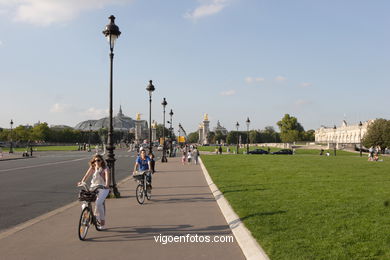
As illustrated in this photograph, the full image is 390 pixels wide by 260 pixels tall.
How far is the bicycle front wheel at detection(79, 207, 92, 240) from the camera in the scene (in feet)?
22.9

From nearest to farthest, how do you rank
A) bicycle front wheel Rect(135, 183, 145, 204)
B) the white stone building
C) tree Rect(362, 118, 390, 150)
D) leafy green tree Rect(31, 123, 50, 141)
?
bicycle front wheel Rect(135, 183, 145, 204), tree Rect(362, 118, 390, 150), the white stone building, leafy green tree Rect(31, 123, 50, 141)

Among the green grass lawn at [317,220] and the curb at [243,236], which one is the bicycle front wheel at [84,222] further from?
the green grass lawn at [317,220]

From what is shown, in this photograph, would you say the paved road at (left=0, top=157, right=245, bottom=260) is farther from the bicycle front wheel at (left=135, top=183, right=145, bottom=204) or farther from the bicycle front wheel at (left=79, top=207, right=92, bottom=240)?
the bicycle front wheel at (left=135, top=183, right=145, bottom=204)

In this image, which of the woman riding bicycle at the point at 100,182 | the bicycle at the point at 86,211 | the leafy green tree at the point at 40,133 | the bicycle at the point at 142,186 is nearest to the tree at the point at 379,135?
the bicycle at the point at 142,186

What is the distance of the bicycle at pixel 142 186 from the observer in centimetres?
1136

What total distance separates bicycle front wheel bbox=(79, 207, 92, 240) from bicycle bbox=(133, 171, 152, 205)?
3.86 meters

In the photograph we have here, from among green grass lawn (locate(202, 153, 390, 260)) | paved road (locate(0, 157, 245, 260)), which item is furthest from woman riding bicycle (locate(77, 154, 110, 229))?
green grass lawn (locate(202, 153, 390, 260))

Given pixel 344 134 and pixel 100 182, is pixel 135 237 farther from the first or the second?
pixel 344 134

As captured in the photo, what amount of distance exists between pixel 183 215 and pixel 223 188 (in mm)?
5150

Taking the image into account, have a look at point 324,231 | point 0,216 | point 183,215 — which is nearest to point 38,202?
point 0,216

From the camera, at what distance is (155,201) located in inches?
477

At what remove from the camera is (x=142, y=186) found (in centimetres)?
1173

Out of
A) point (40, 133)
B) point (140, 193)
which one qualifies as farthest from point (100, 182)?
point (40, 133)

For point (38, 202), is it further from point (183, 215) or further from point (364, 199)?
point (364, 199)
